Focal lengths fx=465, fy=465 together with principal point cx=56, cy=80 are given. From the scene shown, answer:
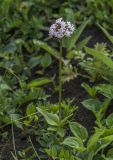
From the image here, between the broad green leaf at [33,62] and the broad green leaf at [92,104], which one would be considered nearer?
the broad green leaf at [92,104]

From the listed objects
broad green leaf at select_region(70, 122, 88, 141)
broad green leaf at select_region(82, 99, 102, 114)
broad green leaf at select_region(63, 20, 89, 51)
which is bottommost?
broad green leaf at select_region(70, 122, 88, 141)

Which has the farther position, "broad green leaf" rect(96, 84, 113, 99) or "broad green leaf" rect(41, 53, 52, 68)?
"broad green leaf" rect(41, 53, 52, 68)

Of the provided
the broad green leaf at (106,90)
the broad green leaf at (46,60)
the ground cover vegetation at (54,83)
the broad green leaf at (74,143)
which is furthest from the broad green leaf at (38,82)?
the broad green leaf at (74,143)

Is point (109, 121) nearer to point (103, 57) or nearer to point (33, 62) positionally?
point (103, 57)

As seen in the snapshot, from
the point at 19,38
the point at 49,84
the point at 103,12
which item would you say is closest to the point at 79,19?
the point at 103,12

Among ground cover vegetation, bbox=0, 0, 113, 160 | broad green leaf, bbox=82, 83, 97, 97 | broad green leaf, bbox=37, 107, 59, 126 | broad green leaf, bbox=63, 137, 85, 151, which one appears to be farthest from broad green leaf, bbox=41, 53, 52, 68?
broad green leaf, bbox=63, 137, 85, 151

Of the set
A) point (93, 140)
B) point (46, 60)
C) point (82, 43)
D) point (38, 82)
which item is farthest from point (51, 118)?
point (82, 43)

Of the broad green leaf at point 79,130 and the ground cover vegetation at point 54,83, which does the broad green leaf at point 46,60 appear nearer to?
the ground cover vegetation at point 54,83

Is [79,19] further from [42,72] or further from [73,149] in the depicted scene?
[73,149]

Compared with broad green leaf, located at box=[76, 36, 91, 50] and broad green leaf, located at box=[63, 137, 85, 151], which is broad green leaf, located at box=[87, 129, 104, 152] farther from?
broad green leaf, located at box=[76, 36, 91, 50]
